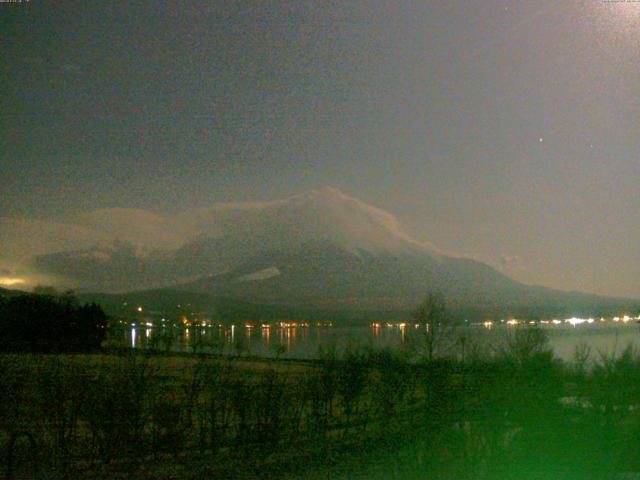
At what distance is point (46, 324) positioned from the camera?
146 feet

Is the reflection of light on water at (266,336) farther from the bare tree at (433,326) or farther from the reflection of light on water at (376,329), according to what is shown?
the bare tree at (433,326)

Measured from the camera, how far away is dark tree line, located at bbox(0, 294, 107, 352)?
4331 cm

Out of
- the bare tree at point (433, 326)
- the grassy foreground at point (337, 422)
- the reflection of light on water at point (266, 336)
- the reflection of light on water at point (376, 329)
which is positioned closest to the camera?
the grassy foreground at point (337, 422)

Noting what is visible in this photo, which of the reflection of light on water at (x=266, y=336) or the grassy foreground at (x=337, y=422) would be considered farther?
the reflection of light on water at (x=266, y=336)

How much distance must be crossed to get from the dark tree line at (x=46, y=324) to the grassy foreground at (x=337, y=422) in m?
25.8

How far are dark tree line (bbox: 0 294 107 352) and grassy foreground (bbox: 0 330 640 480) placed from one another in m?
25.8

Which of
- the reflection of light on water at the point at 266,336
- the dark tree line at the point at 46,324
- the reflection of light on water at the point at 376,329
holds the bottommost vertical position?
the reflection of light on water at the point at 266,336

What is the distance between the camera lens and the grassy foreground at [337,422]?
11414 millimetres

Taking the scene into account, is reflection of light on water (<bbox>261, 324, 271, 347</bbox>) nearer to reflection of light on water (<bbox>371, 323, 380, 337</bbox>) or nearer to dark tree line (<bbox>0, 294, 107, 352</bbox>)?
reflection of light on water (<bbox>371, 323, 380, 337</bbox>)

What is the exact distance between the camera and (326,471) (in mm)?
11602

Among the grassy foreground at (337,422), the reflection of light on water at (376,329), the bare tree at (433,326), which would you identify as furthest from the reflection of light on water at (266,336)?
the grassy foreground at (337,422)

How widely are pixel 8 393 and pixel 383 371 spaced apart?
311 inches

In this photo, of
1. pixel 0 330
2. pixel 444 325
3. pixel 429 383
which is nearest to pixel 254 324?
pixel 0 330

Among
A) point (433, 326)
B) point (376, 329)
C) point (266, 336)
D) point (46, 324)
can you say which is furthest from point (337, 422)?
point (266, 336)
